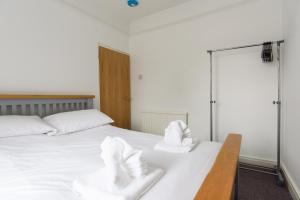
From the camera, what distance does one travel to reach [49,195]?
0.68 meters

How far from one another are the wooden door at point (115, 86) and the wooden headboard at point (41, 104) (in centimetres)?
41

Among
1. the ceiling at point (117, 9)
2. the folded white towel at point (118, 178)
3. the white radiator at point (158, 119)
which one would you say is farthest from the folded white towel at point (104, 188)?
the ceiling at point (117, 9)

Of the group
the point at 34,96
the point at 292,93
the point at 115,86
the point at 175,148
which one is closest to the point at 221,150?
the point at 175,148

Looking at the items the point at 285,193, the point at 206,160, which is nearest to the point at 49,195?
the point at 206,160

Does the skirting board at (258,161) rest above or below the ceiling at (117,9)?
below

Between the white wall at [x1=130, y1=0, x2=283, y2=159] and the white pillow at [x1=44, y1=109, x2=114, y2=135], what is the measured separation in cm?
138

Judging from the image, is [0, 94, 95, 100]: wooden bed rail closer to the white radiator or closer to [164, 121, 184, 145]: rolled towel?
the white radiator

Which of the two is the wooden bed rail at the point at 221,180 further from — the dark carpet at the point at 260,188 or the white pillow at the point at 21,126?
the white pillow at the point at 21,126

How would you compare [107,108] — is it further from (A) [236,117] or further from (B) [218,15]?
(B) [218,15]

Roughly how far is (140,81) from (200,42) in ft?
4.53

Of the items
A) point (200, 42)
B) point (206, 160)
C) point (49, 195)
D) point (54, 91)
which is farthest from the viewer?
point (200, 42)

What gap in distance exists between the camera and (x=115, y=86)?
10.3 ft

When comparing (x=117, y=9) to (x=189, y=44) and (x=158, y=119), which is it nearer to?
(x=189, y=44)

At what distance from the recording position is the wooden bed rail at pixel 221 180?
58 centimetres
